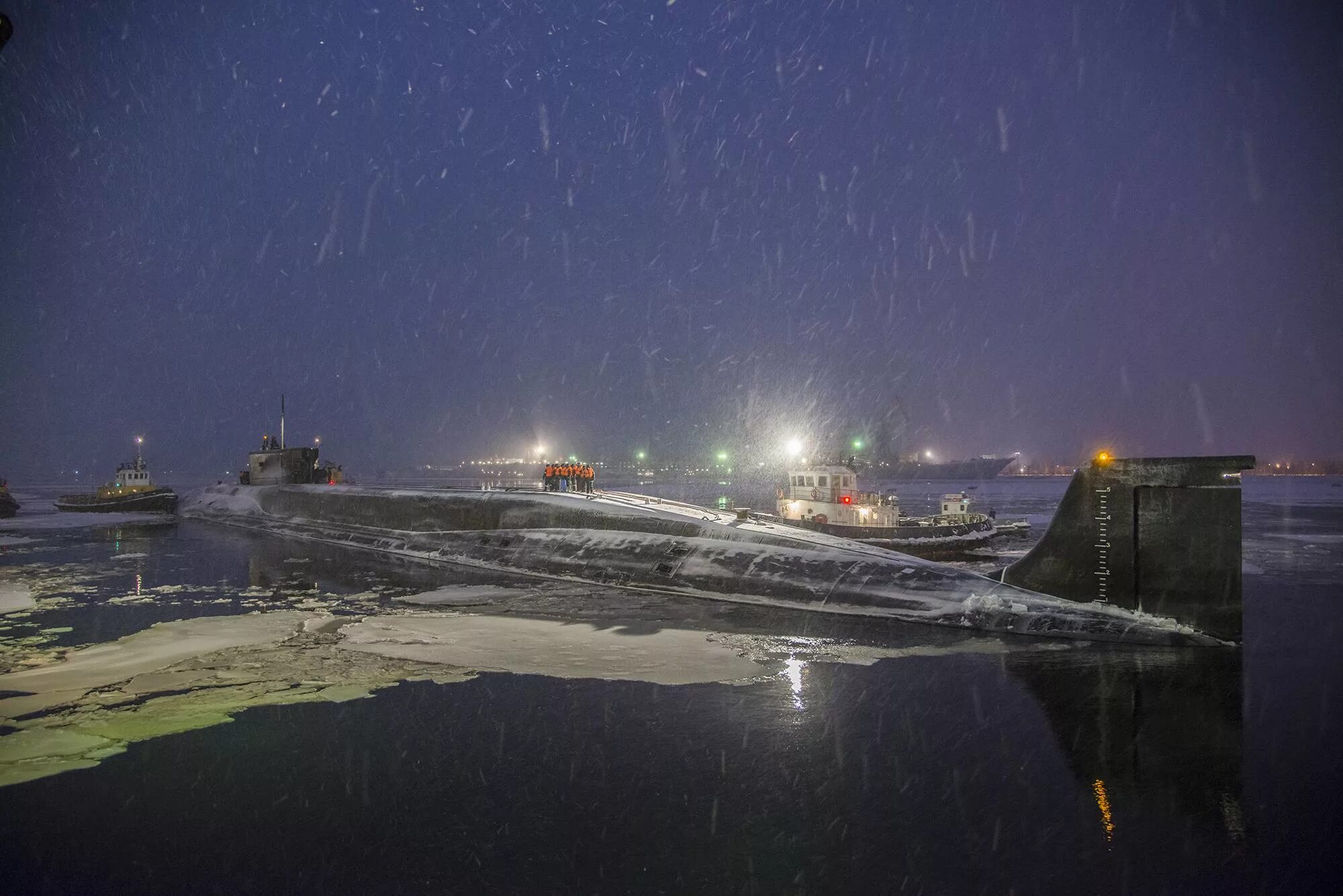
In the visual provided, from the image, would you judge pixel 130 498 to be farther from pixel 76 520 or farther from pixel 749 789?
pixel 749 789

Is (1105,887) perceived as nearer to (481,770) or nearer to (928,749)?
(928,749)

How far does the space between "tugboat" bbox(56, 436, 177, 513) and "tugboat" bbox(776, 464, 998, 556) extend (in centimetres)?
3467

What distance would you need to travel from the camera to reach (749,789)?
596 cm

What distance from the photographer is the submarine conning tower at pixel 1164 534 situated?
9711 millimetres

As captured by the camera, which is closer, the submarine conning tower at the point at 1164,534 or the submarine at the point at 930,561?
the submarine conning tower at the point at 1164,534

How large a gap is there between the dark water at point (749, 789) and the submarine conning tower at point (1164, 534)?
0.78m

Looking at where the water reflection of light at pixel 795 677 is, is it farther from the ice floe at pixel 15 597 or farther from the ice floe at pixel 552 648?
the ice floe at pixel 15 597

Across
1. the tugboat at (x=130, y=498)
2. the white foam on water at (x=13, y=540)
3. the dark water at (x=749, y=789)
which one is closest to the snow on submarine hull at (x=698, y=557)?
the dark water at (x=749, y=789)

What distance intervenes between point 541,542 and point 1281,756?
14.0m

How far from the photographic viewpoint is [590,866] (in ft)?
15.8

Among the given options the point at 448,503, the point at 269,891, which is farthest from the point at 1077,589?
the point at 448,503

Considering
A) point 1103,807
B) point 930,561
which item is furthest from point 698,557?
point 1103,807

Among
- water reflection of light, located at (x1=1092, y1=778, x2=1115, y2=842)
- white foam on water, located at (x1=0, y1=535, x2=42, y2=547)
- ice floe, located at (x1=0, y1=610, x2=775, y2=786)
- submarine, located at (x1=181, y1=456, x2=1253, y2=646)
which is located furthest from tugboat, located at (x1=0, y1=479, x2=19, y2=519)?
water reflection of light, located at (x1=1092, y1=778, x2=1115, y2=842)

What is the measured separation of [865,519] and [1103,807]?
27.7m
